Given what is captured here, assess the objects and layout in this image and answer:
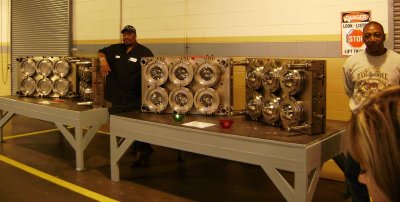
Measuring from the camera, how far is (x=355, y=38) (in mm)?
4031

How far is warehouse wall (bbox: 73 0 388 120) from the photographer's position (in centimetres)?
419

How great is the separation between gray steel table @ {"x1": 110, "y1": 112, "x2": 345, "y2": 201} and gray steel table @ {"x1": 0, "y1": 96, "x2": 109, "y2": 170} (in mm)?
658

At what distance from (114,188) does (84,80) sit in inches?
73.2

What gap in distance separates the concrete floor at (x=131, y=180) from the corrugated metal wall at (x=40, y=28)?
8.18ft

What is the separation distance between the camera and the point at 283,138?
9.35 ft

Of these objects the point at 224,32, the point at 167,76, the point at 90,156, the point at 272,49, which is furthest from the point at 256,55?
the point at 90,156

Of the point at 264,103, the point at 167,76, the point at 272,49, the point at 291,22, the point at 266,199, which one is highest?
the point at 291,22

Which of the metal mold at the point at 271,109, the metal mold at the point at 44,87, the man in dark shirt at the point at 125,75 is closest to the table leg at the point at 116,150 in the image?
the man in dark shirt at the point at 125,75

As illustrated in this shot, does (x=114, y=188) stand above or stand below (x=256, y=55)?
below

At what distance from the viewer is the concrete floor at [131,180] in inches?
150

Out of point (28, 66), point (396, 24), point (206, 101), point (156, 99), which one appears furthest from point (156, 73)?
point (28, 66)

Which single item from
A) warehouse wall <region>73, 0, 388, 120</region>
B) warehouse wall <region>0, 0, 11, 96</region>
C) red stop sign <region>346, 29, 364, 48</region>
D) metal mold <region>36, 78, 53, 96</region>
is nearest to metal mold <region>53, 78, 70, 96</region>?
metal mold <region>36, 78, 53, 96</region>

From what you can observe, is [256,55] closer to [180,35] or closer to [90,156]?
[180,35]

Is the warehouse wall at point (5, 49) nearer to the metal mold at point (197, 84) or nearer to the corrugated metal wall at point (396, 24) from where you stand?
the metal mold at point (197, 84)
